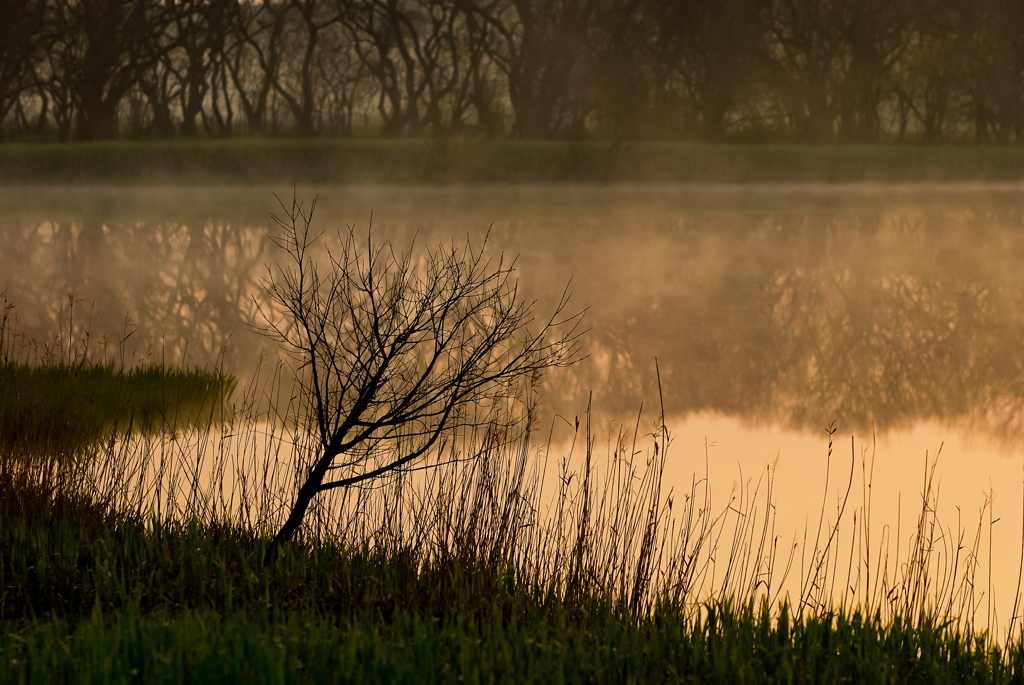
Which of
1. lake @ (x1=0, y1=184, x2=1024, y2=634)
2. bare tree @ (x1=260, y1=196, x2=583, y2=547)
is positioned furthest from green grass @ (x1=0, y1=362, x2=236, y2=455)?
bare tree @ (x1=260, y1=196, x2=583, y2=547)

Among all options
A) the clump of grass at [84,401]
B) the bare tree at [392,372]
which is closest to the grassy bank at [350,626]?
the bare tree at [392,372]

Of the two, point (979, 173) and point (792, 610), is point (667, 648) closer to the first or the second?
point (792, 610)

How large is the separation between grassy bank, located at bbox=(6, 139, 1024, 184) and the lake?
6060 millimetres

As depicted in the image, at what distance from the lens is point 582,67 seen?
44.8 metres

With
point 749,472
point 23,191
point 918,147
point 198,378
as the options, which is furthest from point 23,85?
point 749,472

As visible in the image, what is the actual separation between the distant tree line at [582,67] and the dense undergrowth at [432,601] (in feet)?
123

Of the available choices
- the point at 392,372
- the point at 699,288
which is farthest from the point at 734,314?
the point at 392,372

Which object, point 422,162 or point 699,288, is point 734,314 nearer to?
point 699,288

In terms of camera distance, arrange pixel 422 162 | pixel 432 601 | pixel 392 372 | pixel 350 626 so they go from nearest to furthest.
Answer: pixel 350 626, pixel 432 601, pixel 392 372, pixel 422 162

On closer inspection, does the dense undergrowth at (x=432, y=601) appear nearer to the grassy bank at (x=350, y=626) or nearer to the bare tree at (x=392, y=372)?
the grassy bank at (x=350, y=626)

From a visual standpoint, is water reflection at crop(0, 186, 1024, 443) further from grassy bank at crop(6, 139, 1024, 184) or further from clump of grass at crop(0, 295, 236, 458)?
grassy bank at crop(6, 139, 1024, 184)

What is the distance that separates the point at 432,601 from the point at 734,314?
10.4m

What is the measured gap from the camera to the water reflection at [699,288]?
9922mm

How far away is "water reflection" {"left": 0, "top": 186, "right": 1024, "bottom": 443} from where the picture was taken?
391 inches
